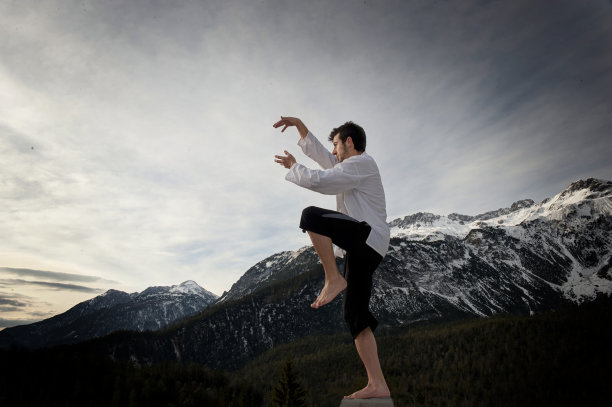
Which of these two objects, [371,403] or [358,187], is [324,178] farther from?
[371,403]

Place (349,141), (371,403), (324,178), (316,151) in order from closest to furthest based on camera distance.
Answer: (324,178) → (371,403) → (349,141) → (316,151)

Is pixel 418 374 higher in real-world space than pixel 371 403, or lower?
→ lower

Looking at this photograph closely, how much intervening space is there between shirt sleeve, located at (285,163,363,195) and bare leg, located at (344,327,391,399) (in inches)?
79.4

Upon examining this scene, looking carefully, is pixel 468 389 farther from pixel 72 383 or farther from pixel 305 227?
pixel 305 227

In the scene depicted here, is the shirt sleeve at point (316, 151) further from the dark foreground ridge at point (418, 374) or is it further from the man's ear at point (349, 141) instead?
the dark foreground ridge at point (418, 374)

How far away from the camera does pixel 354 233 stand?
3.81 m

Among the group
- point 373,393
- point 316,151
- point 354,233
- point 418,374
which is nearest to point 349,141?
point 316,151

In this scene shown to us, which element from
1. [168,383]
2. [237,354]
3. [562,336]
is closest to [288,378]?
[168,383]

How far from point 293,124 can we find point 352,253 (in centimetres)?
246

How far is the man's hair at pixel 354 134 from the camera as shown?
14.6ft

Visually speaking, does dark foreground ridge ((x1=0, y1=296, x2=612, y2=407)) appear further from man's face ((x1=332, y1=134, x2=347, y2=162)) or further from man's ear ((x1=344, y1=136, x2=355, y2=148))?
man's ear ((x1=344, y1=136, x2=355, y2=148))

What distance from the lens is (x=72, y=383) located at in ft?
136

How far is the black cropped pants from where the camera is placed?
3795 millimetres

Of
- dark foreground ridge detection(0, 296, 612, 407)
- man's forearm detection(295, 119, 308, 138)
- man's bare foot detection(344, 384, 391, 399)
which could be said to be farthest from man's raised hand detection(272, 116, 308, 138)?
dark foreground ridge detection(0, 296, 612, 407)
